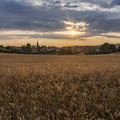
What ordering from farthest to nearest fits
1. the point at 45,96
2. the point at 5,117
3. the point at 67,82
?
the point at 67,82 < the point at 45,96 < the point at 5,117

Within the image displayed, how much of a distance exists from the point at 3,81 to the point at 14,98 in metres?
1.64

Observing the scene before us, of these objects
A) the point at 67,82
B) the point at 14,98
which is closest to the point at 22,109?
the point at 14,98

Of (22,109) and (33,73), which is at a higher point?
(33,73)

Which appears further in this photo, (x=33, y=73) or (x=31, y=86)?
(x=33, y=73)

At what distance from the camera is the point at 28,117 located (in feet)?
11.7

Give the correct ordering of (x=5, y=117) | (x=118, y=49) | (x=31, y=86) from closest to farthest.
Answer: (x=5, y=117) < (x=31, y=86) < (x=118, y=49)

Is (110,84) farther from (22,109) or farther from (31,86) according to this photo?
(22,109)

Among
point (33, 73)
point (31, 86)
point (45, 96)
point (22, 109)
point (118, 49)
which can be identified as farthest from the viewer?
point (118, 49)

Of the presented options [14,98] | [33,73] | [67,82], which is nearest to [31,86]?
[14,98]

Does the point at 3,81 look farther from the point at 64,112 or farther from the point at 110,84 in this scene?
the point at 110,84

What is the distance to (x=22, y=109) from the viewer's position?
3955 millimetres

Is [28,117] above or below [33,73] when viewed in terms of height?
below

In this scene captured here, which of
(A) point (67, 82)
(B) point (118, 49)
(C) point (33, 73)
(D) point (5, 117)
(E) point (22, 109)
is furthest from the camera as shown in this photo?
(B) point (118, 49)

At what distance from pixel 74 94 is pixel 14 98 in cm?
171
